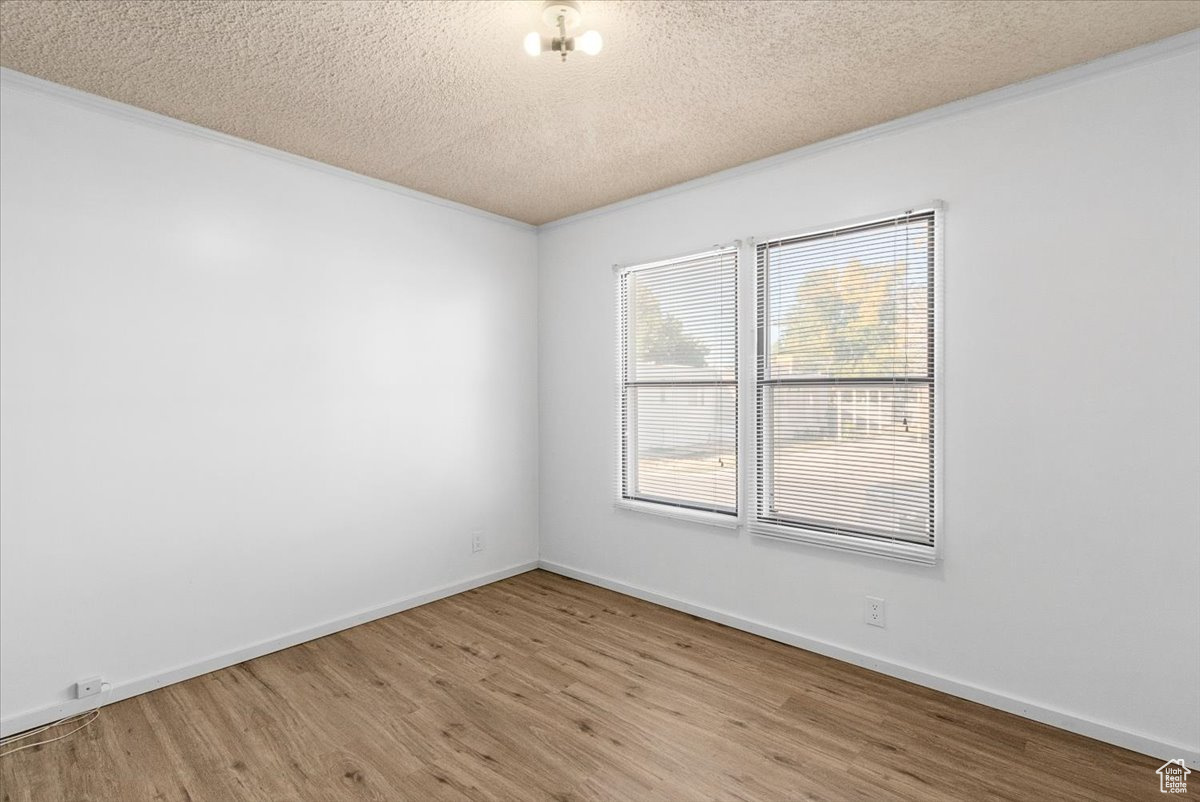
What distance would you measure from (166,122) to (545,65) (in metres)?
1.86

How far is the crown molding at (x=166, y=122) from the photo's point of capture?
2410mm

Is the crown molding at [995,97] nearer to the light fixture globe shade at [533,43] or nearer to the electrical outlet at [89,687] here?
the light fixture globe shade at [533,43]

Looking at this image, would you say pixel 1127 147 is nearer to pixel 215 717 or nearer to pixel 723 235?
pixel 723 235

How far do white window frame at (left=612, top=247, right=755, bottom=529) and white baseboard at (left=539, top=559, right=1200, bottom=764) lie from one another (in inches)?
21.5

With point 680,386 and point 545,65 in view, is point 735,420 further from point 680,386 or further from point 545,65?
point 545,65

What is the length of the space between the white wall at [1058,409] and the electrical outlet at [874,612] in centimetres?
4

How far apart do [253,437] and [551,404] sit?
6.76ft

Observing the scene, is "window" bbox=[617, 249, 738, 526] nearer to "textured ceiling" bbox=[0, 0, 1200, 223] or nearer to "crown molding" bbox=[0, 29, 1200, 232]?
"crown molding" bbox=[0, 29, 1200, 232]

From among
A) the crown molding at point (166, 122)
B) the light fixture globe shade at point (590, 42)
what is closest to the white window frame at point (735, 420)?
the crown molding at point (166, 122)

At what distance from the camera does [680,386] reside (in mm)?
3787

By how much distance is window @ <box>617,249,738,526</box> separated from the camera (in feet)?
11.6

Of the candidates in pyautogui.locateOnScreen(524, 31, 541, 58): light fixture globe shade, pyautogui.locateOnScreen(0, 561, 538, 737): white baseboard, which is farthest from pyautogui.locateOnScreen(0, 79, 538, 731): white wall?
pyautogui.locateOnScreen(524, 31, 541, 58): light fixture globe shade

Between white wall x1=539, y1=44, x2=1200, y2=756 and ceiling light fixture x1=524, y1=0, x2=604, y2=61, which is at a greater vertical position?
ceiling light fixture x1=524, y1=0, x2=604, y2=61

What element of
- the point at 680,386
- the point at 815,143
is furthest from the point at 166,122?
the point at 815,143
